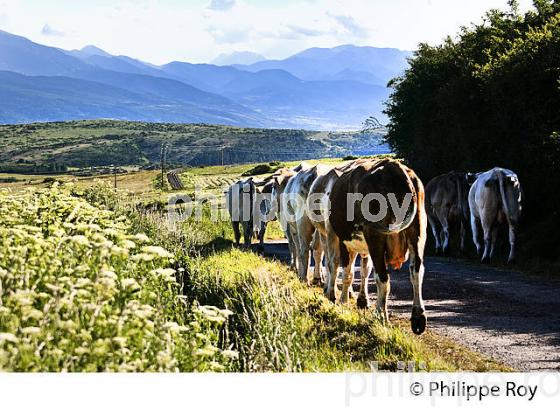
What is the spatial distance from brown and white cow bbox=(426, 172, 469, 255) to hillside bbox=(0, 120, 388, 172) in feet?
245

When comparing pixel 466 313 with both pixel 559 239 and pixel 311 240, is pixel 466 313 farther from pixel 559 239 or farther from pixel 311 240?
pixel 559 239

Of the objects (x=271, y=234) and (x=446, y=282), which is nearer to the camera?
(x=446, y=282)

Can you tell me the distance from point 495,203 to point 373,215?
9264mm

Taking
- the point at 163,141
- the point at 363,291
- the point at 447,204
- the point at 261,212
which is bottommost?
the point at 363,291

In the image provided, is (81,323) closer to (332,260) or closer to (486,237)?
(332,260)

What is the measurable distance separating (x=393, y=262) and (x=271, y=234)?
1951cm

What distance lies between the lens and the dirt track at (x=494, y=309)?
1026 centimetres

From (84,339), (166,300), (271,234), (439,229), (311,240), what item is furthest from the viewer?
(271,234)

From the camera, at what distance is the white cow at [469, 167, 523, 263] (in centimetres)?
1922

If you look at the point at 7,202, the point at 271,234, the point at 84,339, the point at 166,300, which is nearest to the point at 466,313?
the point at 166,300

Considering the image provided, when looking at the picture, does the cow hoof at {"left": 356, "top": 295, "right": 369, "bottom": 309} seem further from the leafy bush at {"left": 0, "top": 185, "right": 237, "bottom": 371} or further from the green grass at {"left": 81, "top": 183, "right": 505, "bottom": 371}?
the leafy bush at {"left": 0, "top": 185, "right": 237, "bottom": 371}

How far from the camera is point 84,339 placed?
5777 millimetres

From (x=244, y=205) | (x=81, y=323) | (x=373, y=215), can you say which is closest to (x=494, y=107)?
(x=244, y=205)

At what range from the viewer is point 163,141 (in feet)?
439
